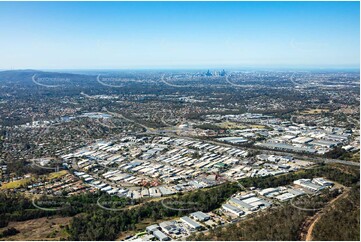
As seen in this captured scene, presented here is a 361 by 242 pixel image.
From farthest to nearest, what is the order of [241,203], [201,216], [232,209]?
[241,203] < [232,209] < [201,216]

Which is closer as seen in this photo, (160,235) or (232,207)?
(160,235)

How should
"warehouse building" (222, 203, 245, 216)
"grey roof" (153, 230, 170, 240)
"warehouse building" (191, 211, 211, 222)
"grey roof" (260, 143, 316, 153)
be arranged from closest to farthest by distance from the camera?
"grey roof" (153, 230, 170, 240)
"warehouse building" (191, 211, 211, 222)
"warehouse building" (222, 203, 245, 216)
"grey roof" (260, 143, 316, 153)

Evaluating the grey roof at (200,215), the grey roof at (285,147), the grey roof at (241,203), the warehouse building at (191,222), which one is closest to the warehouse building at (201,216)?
the grey roof at (200,215)

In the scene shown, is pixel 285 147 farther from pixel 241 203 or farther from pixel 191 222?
pixel 191 222

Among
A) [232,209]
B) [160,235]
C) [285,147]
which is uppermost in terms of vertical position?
[285,147]

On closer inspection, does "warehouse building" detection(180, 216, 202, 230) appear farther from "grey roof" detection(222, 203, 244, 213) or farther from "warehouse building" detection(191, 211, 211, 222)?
"grey roof" detection(222, 203, 244, 213)

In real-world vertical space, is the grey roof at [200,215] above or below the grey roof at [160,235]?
above

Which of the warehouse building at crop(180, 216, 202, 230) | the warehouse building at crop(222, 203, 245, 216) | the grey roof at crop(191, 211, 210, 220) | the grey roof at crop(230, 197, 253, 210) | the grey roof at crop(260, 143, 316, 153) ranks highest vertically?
the grey roof at crop(260, 143, 316, 153)

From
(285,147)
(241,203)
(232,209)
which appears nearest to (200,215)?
(232,209)

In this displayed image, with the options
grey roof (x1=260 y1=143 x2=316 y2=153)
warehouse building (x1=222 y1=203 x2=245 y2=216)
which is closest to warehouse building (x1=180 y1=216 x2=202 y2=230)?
warehouse building (x1=222 y1=203 x2=245 y2=216)

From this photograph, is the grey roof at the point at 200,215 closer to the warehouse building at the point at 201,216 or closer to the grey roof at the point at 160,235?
the warehouse building at the point at 201,216

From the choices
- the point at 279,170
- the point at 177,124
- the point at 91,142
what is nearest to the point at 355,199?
the point at 279,170
